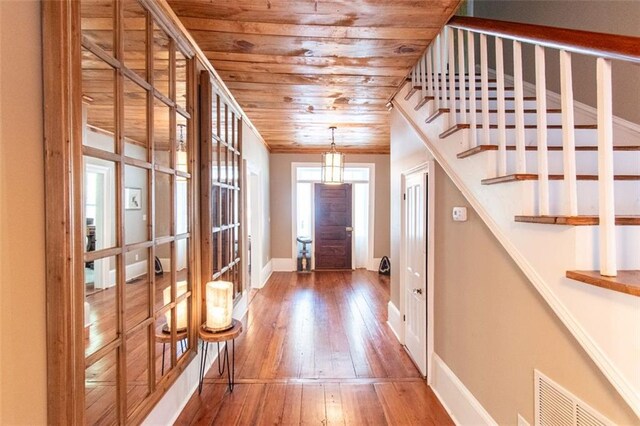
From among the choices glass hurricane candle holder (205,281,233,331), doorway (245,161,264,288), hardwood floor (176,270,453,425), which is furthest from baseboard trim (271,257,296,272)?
glass hurricane candle holder (205,281,233,331)

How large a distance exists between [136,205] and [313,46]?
171 centimetres

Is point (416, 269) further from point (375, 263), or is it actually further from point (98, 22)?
point (375, 263)

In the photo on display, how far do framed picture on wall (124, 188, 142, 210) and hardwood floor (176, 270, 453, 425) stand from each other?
1.50m

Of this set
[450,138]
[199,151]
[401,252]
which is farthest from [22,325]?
[401,252]

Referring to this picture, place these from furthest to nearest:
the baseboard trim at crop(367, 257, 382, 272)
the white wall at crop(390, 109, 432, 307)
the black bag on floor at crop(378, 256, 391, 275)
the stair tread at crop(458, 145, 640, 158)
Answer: the baseboard trim at crop(367, 257, 382, 272)
the black bag on floor at crop(378, 256, 391, 275)
the white wall at crop(390, 109, 432, 307)
the stair tread at crop(458, 145, 640, 158)

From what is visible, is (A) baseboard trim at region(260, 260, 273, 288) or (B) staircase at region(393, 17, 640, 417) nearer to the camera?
(B) staircase at region(393, 17, 640, 417)

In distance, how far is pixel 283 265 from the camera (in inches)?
272

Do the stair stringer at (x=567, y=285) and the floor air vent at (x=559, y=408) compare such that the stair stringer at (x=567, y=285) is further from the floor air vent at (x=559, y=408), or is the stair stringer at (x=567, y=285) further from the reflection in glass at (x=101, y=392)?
the reflection in glass at (x=101, y=392)

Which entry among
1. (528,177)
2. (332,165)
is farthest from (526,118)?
(332,165)

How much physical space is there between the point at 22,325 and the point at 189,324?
1.33 meters

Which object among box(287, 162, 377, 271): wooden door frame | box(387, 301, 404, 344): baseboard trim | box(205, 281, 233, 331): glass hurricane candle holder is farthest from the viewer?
box(287, 162, 377, 271): wooden door frame

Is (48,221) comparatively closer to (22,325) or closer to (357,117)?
(22,325)

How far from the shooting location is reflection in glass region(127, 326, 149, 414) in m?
1.61

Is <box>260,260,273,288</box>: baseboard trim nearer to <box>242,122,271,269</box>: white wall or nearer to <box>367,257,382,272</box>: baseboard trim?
<box>242,122,271,269</box>: white wall
